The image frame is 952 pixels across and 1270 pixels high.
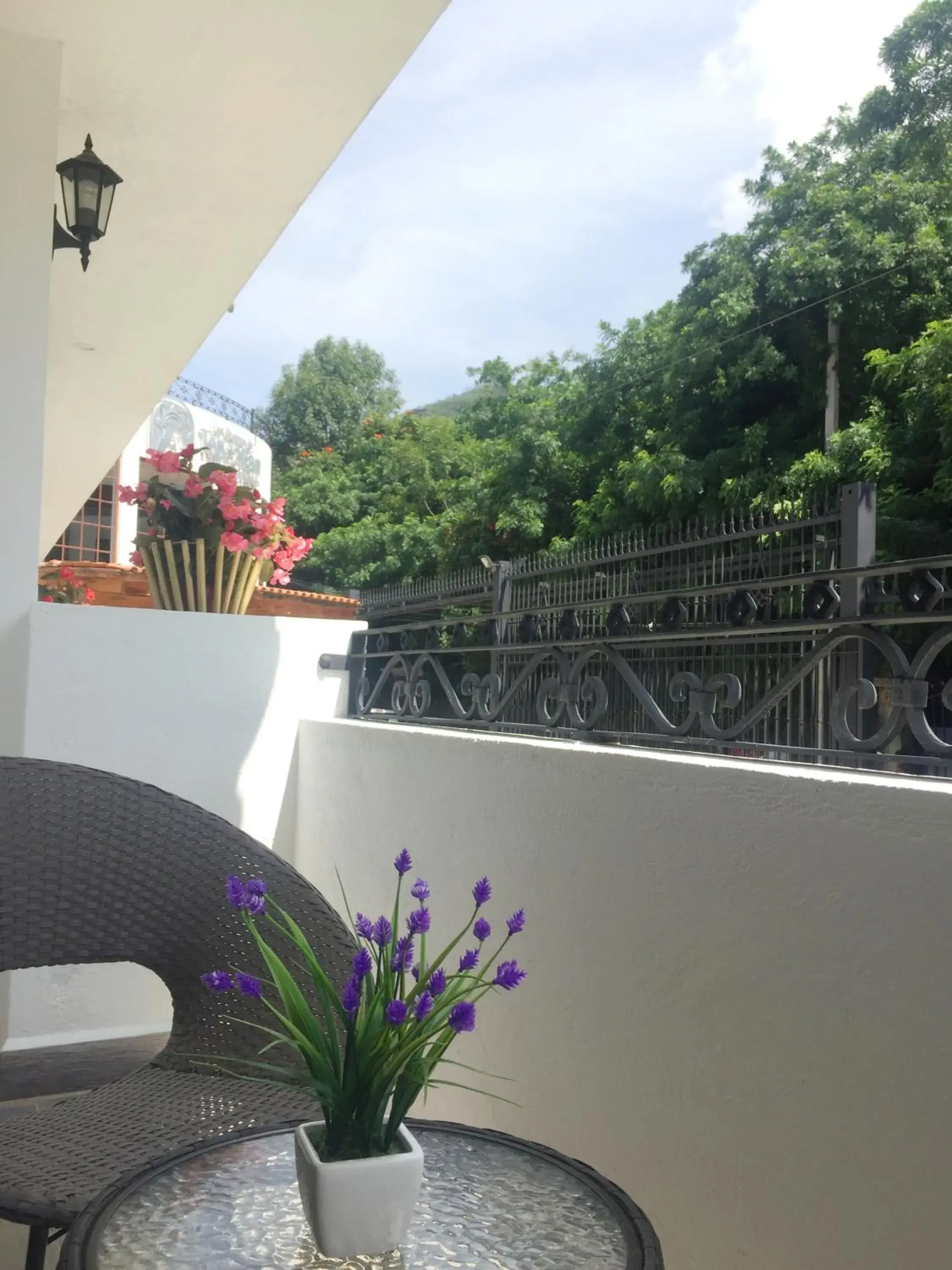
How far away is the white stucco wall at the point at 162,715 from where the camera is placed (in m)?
2.96

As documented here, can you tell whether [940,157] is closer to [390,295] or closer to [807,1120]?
[807,1120]

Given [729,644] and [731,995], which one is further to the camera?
[729,644]

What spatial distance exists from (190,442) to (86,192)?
10422mm

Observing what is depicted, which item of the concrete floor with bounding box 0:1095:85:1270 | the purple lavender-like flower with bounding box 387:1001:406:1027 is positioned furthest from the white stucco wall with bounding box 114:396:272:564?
the purple lavender-like flower with bounding box 387:1001:406:1027

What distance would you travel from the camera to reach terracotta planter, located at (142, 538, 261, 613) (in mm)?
3309

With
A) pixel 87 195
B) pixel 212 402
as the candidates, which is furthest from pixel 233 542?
pixel 212 402

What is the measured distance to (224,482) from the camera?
3.30 meters

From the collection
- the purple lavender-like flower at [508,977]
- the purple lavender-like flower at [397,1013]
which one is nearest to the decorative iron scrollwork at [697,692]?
the purple lavender-like flower at [508,977]

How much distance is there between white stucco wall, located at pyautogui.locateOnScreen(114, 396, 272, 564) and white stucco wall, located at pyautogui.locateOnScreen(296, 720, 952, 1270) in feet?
37.0

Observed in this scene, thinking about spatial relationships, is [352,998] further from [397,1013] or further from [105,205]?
[105,205]

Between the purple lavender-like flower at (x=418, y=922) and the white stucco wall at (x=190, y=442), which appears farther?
the white stucco wall at (x=190, y=442)

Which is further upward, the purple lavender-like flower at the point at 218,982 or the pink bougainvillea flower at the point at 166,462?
the pink bougainvillea flower at the point at 166,462

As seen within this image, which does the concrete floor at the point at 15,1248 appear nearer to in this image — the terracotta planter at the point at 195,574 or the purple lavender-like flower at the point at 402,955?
the purple lavender-like flower at the point at 402,955

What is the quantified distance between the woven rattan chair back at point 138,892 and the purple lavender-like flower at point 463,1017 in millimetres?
808
